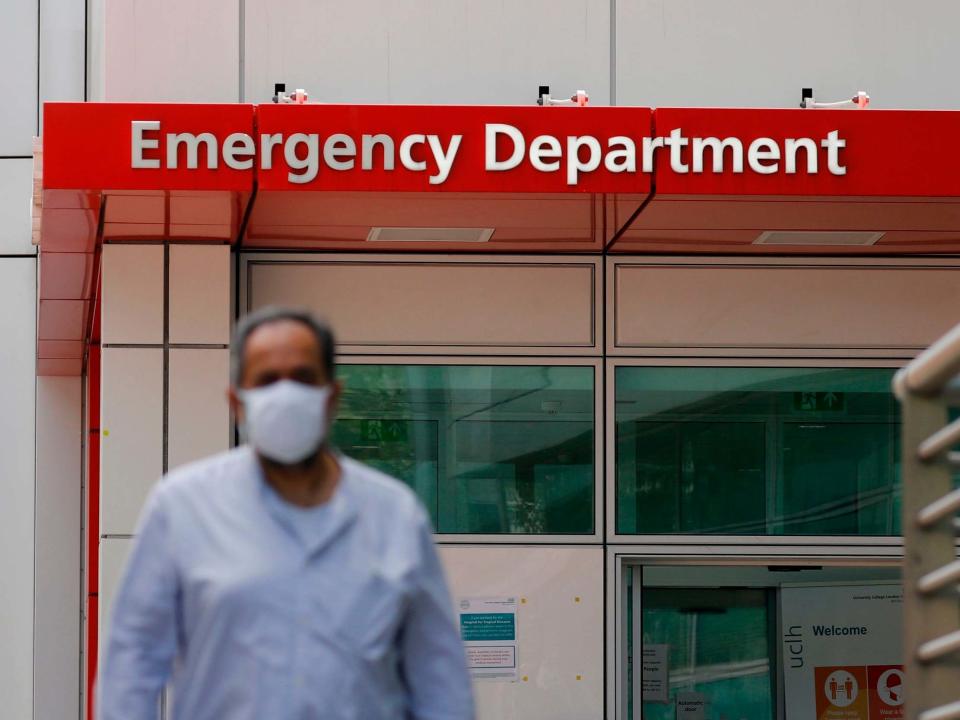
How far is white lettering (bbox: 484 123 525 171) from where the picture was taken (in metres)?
7.51

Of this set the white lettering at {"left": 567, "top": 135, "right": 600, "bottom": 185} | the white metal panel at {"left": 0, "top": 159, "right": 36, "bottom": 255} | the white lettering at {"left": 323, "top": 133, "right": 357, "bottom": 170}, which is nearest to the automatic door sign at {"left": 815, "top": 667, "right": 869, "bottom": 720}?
the white lettering at {"left": 567, "top": 135, "right": 600, "bottom": 185}

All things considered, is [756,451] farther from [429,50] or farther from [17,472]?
[17,472]

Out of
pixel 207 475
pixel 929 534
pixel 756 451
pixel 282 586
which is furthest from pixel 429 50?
pixel 282 586

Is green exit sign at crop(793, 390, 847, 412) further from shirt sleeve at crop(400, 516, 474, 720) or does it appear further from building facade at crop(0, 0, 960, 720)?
shirt sleeve at crop(400, 516, 474, 720)

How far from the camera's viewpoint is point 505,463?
8.93 meters

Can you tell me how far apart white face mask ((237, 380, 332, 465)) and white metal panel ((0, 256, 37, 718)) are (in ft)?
40.0

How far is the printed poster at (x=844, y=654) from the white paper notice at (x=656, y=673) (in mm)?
779

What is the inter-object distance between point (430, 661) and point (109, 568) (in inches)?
208

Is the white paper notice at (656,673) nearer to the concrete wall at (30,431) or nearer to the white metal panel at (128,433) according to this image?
the white metal panel at (128,433)

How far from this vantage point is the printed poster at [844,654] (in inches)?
378

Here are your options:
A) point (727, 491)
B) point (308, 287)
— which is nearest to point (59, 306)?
point (308, 287)

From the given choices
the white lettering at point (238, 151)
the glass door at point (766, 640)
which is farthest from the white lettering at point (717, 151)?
the glass door at point (766, 640)

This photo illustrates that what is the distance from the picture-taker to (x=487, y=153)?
7.52 meters

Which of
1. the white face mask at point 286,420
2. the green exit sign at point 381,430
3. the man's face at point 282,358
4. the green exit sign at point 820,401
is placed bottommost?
the white face mask at point 286,420
